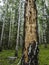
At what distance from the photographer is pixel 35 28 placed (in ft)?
29.6

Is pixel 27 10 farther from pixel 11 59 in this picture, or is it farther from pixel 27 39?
pixel 11 59

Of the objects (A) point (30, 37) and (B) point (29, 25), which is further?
(B) point (29, 25)

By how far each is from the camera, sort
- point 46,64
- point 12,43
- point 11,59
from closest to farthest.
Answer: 1. point 46,64
2. point 11,59
3. point 12,43

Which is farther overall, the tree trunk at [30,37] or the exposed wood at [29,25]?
the exposed wood at [29,25]

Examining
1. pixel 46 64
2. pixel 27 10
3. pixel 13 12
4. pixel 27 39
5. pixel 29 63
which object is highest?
pixel 13 12

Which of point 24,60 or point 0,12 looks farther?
point 0,12

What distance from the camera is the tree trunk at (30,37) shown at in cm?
875

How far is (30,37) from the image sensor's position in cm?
891

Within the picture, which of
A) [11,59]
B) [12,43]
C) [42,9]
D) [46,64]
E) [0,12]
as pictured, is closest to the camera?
[46,64]

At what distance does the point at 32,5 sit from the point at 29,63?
9.20 feet

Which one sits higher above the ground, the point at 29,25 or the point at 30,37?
the point at 29,25

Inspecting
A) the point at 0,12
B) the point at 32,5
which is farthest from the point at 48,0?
the point at 32,5

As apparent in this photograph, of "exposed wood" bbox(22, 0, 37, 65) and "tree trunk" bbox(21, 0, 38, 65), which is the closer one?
"tree trunk" bbox(21, 0, 38, 65)

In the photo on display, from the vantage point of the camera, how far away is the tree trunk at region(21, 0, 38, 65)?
875 centimetres
